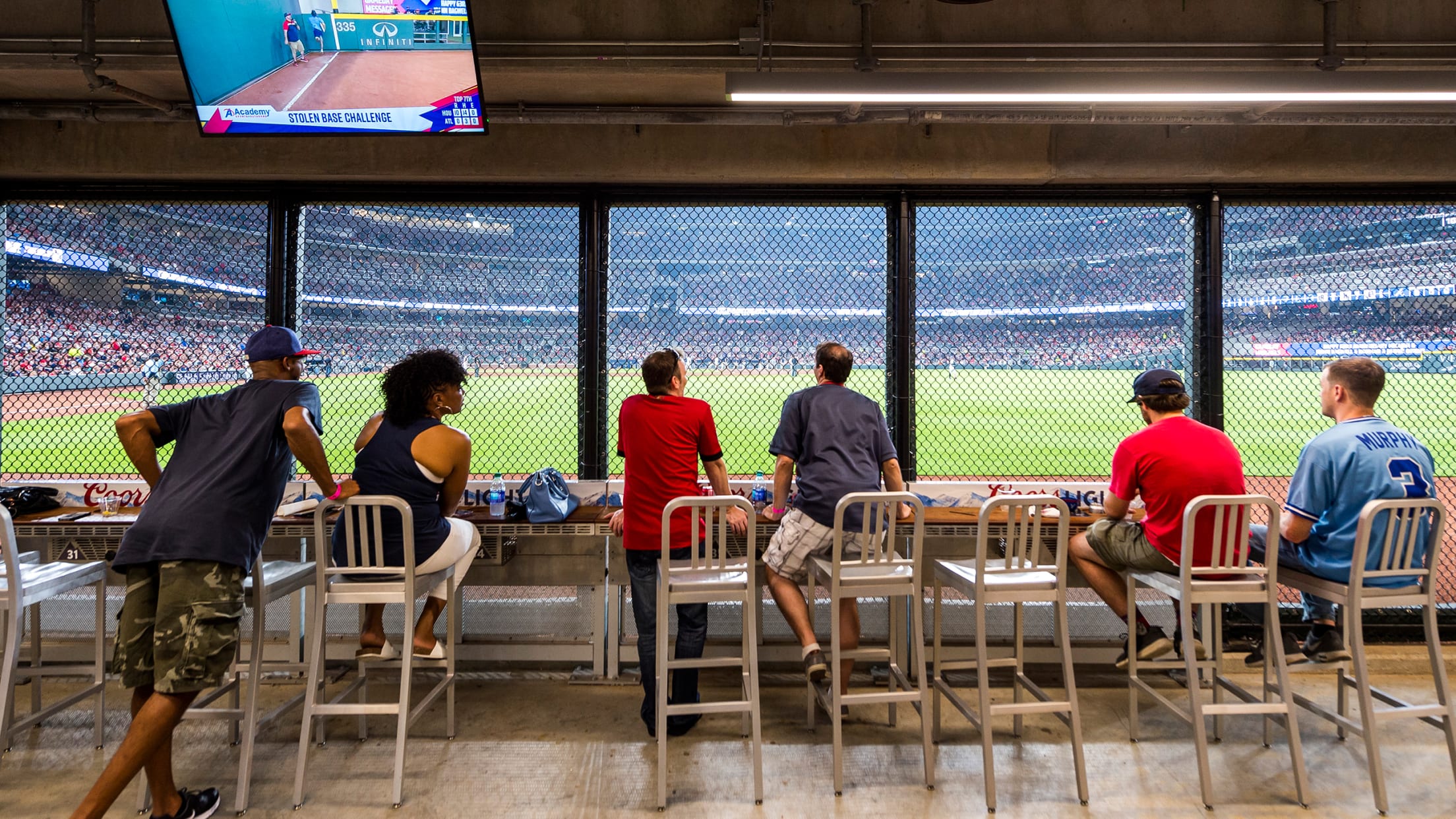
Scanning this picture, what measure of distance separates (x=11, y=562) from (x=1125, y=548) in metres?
4.15

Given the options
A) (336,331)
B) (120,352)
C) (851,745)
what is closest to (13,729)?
(336,331)

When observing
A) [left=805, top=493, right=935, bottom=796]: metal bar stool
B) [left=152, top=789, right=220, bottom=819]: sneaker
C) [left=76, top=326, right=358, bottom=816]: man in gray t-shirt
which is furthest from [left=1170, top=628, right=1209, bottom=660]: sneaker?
[left=152, top=789, right=220, bottom=819]: sneaker

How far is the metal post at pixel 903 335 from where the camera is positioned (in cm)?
401

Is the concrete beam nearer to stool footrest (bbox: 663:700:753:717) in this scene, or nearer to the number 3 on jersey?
the number 3 on jersey

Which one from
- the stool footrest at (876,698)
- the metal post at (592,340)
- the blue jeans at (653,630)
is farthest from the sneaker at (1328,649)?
the metal post at (592,340)

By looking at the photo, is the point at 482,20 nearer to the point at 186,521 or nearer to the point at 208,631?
the point at 186,521

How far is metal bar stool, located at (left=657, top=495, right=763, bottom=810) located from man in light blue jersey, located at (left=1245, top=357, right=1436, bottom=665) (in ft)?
6.83

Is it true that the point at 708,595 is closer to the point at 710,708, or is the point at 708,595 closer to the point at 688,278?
the point at 710,708

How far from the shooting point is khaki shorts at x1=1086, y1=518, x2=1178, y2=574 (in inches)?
112

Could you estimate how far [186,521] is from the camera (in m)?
2.14

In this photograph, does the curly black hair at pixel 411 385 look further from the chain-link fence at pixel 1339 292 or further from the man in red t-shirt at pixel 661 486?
the chain-link fence at pixel 1339 292

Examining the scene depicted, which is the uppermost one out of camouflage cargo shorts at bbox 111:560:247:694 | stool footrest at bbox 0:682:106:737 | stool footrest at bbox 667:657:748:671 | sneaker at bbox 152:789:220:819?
camouflage cargo shorts at bbox 111:560:247:694

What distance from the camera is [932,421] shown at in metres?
18.8

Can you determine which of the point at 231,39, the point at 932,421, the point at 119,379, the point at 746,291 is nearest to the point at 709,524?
the point at 746,291
